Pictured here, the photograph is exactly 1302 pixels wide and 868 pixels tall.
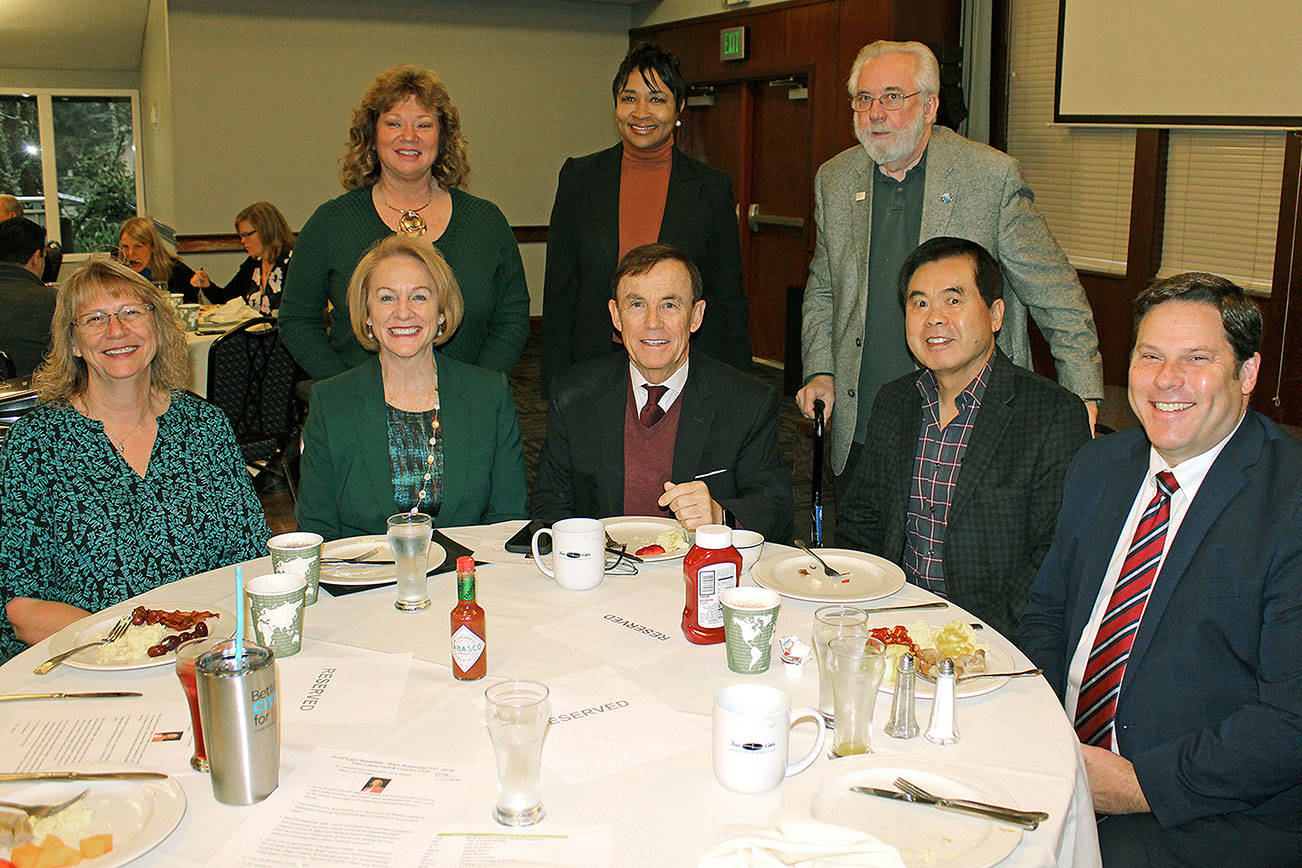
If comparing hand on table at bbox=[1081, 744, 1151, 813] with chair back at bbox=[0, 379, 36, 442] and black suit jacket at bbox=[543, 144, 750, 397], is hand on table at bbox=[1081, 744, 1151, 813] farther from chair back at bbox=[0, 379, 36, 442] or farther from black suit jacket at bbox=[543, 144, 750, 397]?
chair back at bbox=[0, 379, 36, 442]

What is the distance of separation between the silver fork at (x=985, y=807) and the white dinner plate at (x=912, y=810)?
0.01m

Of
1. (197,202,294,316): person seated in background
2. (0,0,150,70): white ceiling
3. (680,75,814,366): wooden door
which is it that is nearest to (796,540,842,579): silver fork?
(197,202,294,316): person seated in background

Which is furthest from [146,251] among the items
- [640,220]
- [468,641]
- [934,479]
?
[468,641]

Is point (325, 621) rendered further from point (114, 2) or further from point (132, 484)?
point (114, 2)

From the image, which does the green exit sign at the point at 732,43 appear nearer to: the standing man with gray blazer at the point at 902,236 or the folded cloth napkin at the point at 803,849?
the standing man with gray blazer at the point at 902,236

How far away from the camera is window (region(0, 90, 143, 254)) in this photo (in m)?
12.8

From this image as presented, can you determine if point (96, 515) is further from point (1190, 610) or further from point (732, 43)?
point (732, 43)

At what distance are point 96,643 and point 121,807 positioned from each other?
0.52 metres

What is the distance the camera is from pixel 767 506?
244cm

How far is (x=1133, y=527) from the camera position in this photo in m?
1.91

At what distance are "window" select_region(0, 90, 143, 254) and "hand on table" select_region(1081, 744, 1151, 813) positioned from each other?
13.4m

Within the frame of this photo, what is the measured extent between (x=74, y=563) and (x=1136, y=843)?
205cm

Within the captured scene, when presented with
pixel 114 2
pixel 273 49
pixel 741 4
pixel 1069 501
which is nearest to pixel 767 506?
pixel 1069 501

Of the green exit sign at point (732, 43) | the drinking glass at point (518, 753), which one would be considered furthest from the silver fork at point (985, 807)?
the green exit sign at point (732, 43)
